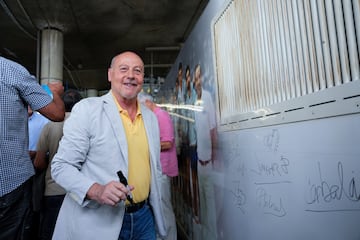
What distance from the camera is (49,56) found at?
516 cm

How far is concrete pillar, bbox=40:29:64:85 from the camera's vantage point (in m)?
5.16

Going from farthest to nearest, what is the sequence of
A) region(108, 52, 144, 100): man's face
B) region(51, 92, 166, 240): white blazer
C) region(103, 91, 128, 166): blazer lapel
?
region(108, 52, 144, 100): man's face
region(103, 91, 128, 166): blazer lapel
region(51, 92, 166, 240): white blazer

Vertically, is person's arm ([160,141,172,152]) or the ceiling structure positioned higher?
the ceiling structure

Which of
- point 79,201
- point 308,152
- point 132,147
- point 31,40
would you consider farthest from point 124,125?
point 31,40

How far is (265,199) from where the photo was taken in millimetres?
1335

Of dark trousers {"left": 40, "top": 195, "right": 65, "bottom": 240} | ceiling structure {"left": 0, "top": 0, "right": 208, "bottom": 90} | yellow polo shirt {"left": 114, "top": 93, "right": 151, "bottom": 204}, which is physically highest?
ceiling structure {"left": 0, "top": 0, "right": 208, "bottom": 90}

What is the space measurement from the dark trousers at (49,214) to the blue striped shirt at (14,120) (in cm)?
107

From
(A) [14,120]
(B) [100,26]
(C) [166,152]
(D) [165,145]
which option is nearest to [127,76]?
(A) [14,120]

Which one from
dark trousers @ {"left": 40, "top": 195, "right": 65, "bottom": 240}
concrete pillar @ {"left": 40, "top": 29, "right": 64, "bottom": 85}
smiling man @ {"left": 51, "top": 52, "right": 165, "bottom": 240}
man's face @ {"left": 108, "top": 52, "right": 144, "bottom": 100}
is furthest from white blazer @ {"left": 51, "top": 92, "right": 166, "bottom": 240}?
concrete pillar @ {"left": 40, "top": 29, "right": 64, "bottom": 85}

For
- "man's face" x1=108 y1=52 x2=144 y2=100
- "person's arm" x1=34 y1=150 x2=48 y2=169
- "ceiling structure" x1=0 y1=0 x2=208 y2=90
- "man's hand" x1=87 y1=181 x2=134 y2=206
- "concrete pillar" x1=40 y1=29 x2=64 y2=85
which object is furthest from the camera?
"concrete pillar" x1=40 y1=29 x2=64 y2=85

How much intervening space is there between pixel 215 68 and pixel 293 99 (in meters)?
0.93

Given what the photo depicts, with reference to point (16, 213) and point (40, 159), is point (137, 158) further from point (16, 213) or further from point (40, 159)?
point (40, 159)

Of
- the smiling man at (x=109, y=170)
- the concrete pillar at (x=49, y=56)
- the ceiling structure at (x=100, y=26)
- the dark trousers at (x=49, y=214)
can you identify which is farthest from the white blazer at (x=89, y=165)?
the concrete pillar at (x=49, y=56)

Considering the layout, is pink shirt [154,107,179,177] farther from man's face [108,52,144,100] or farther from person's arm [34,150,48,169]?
man's face [108,52,144,100]
